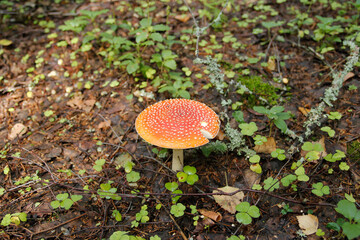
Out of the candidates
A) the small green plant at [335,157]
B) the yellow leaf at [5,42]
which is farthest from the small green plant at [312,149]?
the yellow leaf at [5,42]

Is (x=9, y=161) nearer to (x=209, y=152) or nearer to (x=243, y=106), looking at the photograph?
(x=209, y=152)

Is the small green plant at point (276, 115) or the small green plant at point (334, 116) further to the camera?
the small green plant at point (334, 116)

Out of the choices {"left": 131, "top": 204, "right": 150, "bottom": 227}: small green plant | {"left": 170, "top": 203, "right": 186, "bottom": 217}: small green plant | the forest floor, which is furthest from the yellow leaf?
{"left": 170, "top": 203, "right": 186, "bottom": 217}: small green plant

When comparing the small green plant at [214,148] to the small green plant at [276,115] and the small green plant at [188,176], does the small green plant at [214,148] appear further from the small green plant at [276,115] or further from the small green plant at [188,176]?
the small green plant at [276,115]

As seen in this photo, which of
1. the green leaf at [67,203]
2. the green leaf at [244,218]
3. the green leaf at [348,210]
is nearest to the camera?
the green leaf at [348,210]

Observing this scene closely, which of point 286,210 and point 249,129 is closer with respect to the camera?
point 286,210

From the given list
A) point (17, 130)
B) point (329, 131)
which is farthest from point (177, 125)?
point (17, 130)

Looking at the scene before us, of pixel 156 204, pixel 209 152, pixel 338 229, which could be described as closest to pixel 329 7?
pixel 209 152

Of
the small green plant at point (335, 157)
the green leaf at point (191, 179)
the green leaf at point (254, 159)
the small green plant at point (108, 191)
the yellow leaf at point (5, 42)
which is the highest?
the yellow leaf at point (5, 42)

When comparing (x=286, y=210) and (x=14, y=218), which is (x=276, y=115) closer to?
(x=286, y=210)
